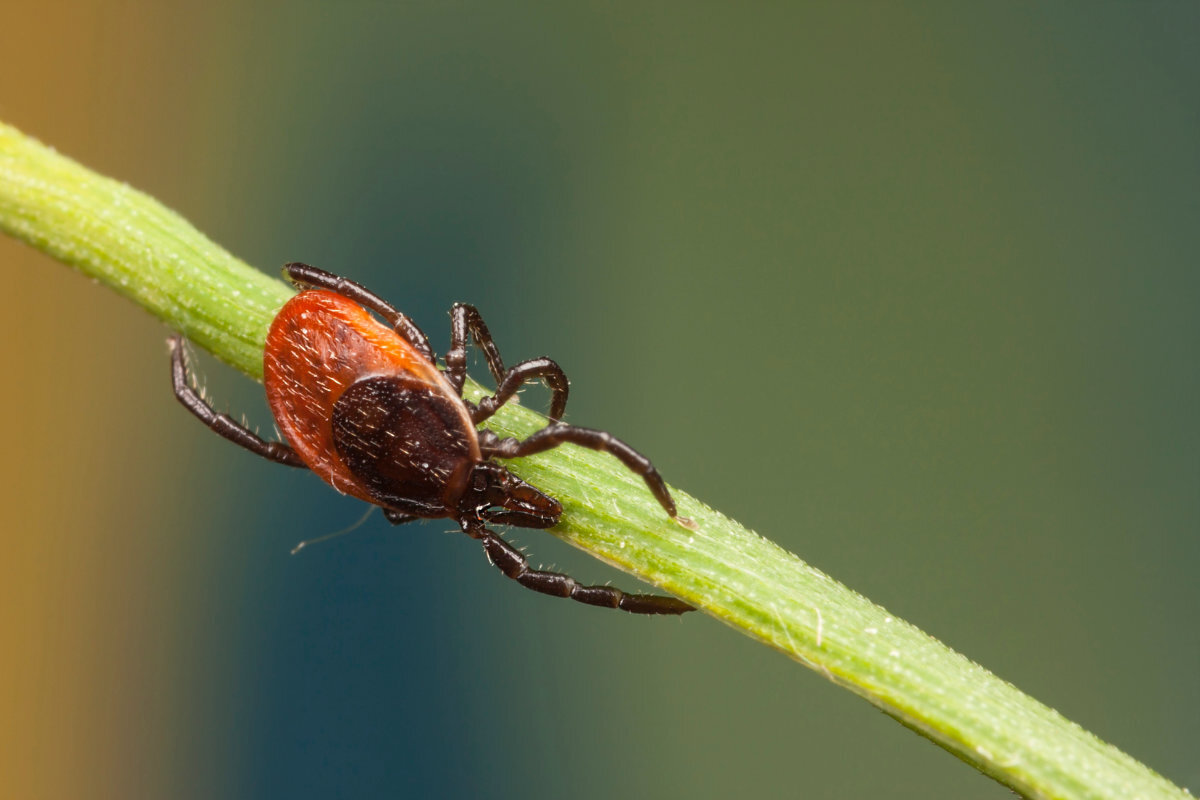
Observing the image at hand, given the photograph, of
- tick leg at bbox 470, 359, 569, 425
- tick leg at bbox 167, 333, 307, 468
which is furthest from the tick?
→ tick leg at bbox 167, 333, 307, 468

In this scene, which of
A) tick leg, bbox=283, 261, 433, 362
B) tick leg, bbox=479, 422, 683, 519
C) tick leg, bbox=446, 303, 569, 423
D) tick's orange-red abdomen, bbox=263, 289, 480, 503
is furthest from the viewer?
tick leg, bbox=283, 261, 433, 362

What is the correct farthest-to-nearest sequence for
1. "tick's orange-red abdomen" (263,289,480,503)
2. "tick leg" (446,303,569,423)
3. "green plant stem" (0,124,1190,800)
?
"tick leg" (446,303,569,423) < "tick's orange-red abdomen" (263,289,480,503) < "green plant stem" (0,124,1190,800)

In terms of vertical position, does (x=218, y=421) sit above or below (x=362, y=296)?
below

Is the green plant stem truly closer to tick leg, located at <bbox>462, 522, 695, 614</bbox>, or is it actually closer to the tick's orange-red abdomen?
the tick's orange-red abdomen

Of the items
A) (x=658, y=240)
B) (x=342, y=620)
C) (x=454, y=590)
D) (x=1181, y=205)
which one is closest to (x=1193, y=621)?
(x=1181, y=205)

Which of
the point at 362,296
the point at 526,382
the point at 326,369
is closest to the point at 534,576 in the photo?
the point at 526,382

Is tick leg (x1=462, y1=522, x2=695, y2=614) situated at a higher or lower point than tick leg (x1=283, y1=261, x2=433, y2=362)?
lower

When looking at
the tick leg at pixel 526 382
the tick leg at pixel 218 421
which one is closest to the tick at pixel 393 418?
the tick leg at pixel 526 382

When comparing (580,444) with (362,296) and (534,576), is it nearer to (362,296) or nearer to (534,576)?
(534,576)
